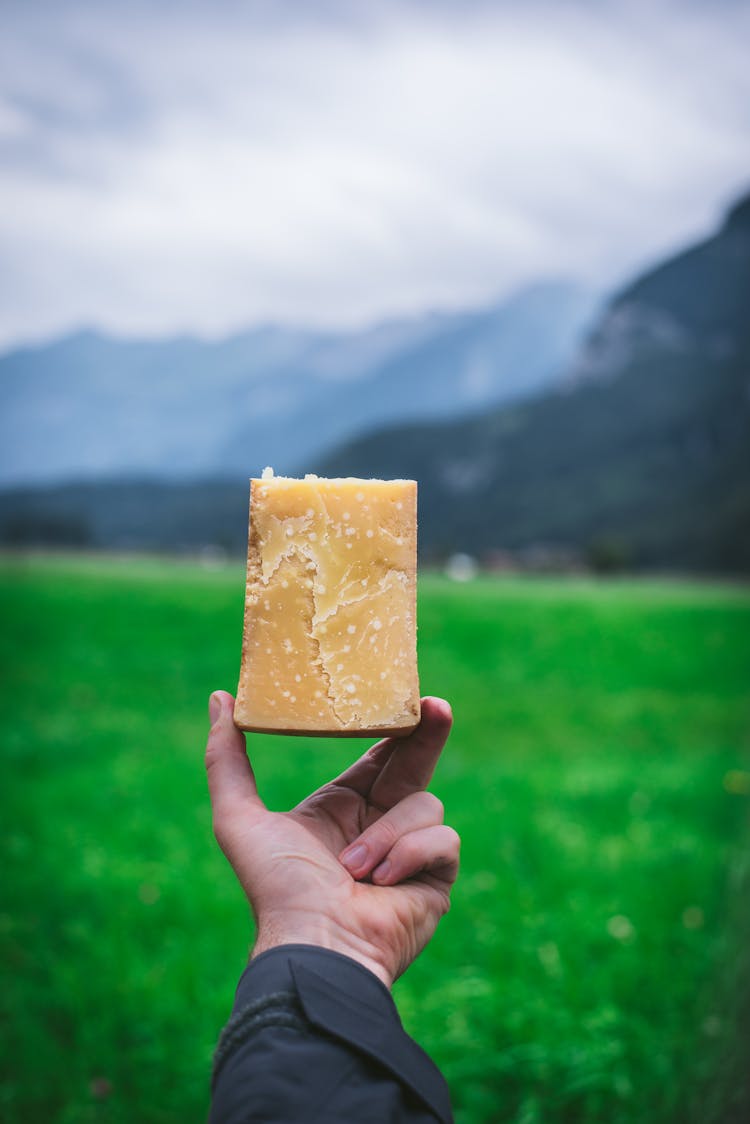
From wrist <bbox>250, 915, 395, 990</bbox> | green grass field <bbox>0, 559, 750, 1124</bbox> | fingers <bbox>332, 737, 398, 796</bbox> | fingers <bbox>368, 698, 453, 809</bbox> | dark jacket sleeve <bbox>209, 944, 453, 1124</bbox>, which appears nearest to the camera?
dark jacket sleeve <bbox>209, 944, 453, 1124</bbox>

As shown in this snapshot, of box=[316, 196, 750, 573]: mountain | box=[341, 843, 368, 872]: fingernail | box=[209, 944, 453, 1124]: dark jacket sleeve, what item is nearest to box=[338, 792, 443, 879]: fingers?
→ box=[341, 843, 368, 872]: fingernail

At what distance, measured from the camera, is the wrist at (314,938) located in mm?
1751

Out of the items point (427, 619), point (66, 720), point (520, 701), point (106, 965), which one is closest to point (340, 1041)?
point (106, 965)

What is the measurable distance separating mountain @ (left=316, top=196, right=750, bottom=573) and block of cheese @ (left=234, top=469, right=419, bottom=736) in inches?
2443

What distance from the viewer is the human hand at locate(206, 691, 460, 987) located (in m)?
1.80

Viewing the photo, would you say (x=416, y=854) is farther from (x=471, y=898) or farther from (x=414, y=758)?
(x=471, y=898)

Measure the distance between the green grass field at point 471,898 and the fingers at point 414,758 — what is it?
2.66m

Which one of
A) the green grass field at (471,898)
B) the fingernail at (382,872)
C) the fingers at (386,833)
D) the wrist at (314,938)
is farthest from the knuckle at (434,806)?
the green grass field at (471,898)

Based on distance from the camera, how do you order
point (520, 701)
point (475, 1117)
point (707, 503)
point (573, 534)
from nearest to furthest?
point (475, 1117), point (520, 701), point (707, 503), point (573, 534)

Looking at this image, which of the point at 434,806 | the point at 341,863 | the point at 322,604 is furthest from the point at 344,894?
the point at 322,604

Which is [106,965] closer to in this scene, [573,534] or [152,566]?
[152,566]

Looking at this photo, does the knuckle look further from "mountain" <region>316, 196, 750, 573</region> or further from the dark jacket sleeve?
"mountain" <region>316, 196, 750, 573</region>

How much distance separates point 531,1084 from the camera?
4.23m

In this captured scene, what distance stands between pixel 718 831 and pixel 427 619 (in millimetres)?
8419
